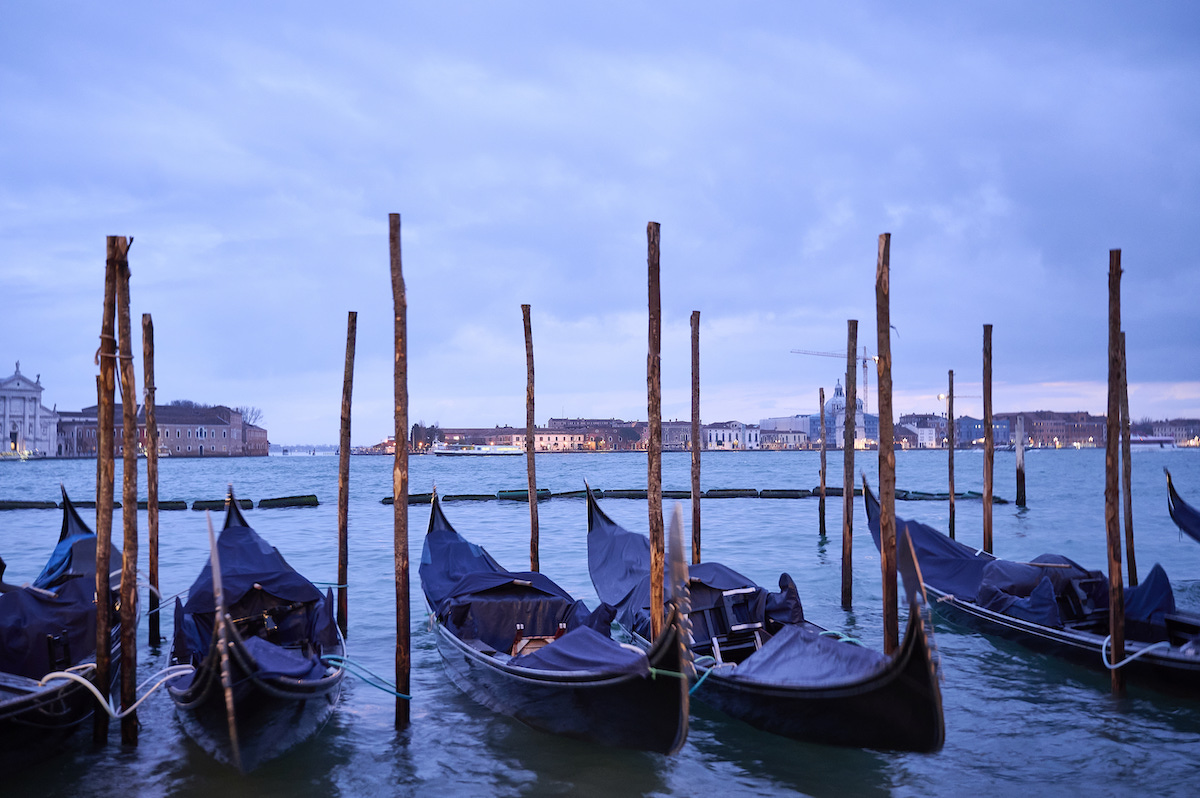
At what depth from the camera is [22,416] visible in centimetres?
6328

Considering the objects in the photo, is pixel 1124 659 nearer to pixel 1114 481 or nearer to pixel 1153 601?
pixel 1153 601

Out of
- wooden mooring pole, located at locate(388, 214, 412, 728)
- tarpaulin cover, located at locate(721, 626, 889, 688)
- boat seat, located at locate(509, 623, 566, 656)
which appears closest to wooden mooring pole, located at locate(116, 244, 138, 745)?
wooden mooring pole, located at locate(388, 214, 412, 728)

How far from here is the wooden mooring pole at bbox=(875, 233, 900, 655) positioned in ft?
15.4

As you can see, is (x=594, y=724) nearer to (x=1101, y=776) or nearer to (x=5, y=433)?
(x=1101, y=776)

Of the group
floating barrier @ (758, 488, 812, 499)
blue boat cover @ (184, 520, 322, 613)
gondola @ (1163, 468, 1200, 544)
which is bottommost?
floating barrier @ (758, 488, 812, 499)

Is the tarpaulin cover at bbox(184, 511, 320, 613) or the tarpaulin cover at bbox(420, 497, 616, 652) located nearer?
the tarpaulin cover at bbox(184, 511, 320, 613)

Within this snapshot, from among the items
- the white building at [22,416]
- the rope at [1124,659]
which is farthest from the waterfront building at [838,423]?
the rope at [1124,659]

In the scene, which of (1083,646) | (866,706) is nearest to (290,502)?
(1083,646)

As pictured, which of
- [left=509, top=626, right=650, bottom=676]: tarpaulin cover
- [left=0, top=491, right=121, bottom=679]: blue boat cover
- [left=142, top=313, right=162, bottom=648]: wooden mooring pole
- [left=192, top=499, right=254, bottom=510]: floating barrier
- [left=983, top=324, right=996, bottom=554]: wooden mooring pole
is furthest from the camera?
[left=192, top=499, right=254, bottom=510]: floating barrier

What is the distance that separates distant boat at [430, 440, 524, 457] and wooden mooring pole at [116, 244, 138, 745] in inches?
3084

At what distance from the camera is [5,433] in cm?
6278

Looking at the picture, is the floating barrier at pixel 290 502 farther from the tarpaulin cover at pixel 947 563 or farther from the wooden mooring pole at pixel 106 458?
the wooden mooring pole at pixel 106 458

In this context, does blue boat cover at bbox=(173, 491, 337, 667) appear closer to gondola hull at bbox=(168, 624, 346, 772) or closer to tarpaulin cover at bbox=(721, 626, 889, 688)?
gondola hull at bbox=(168, 624, 346, 772)

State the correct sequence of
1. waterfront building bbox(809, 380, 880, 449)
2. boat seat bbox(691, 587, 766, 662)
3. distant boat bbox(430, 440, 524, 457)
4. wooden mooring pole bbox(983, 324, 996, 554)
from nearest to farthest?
boat seat bbox(691, 587, 766, 662), wooden mooring pole bbox(983, 324, 996, 554), distant boat bbox(430, 440, 524, 457), waterfront building bbox(809, 380, 880, 449)
